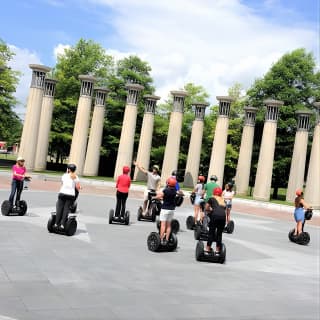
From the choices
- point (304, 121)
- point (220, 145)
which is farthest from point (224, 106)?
point (304, 121)

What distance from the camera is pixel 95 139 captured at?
42906mm

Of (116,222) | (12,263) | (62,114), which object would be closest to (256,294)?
(12,263)

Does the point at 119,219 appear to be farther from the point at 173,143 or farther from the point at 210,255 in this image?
the point at 173,143

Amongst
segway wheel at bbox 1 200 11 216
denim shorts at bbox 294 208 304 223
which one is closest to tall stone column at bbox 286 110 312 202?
denim shorts at bbox 294 208 304 223

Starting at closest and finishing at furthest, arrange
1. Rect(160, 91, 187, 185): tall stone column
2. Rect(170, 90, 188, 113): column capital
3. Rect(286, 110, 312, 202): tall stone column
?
Rect(286, 110, 312, 202): tall stone column
Rect(160, 91, 187, 185): tall stone column
Rect(170, 90, 188, 113): column capital

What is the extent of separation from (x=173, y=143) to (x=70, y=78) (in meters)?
15.0

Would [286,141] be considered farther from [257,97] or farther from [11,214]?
[11,214]

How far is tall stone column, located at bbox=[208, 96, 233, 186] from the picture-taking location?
126 ft

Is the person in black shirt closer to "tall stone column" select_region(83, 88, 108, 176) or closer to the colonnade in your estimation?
the colonnade

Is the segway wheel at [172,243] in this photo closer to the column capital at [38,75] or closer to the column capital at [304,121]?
the column capital at [38,75]

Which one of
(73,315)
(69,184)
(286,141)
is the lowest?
(73,315)

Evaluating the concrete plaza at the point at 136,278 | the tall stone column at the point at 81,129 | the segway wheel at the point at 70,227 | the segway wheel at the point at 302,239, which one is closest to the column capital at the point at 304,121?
the tall stone column at the point at 81,129

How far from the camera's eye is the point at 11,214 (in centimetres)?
1447

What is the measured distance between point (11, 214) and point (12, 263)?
249 inches
